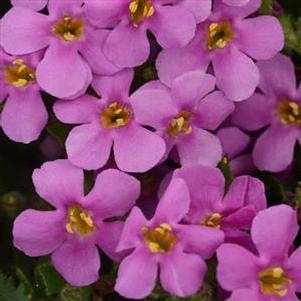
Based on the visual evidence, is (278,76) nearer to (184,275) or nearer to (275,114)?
(275,114)

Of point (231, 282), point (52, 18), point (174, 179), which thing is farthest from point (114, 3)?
point (231, 282)

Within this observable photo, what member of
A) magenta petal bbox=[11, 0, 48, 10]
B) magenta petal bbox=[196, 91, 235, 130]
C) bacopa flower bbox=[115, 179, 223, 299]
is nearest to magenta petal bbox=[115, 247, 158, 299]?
bacopa flower bbox=[115, 179, 223, 299]

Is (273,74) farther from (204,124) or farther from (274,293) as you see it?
(274,293)

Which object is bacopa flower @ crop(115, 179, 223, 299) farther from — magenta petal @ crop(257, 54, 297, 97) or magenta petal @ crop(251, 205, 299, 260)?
magenta petal @ crop(257, 54, 297, 97)

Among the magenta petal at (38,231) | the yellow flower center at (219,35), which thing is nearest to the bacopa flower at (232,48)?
the yellow flower center at (219,35)

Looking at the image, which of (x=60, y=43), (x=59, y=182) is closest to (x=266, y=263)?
(x=59, y=182)

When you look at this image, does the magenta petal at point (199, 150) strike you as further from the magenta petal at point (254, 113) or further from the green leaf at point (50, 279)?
the green leaf at point (50, 279)
